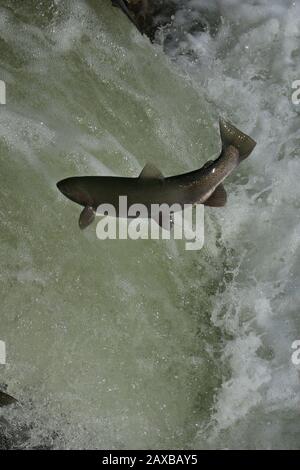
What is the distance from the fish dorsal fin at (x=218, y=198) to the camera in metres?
2.30

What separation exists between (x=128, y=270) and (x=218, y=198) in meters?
0.52

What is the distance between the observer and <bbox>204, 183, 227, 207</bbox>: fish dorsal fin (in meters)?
2.30

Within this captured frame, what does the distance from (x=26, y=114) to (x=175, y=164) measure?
694 mm

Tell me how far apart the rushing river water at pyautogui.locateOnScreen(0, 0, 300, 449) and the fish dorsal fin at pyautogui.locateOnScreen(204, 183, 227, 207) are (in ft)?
1.37

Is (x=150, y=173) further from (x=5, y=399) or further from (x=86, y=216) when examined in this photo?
(x=5, y=399)

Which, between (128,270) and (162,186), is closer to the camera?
(162,186)

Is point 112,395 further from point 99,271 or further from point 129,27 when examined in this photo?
point 129,27

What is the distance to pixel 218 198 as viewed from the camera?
90.7 inches

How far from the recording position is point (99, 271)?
2523mm

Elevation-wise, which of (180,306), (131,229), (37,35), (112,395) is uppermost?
(37,35)

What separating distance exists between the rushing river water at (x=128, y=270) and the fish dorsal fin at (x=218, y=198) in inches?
16.4

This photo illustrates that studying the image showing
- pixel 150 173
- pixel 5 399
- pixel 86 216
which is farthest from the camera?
pixel 5 399

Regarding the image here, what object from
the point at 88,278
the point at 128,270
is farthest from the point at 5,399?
the point at 128,270
